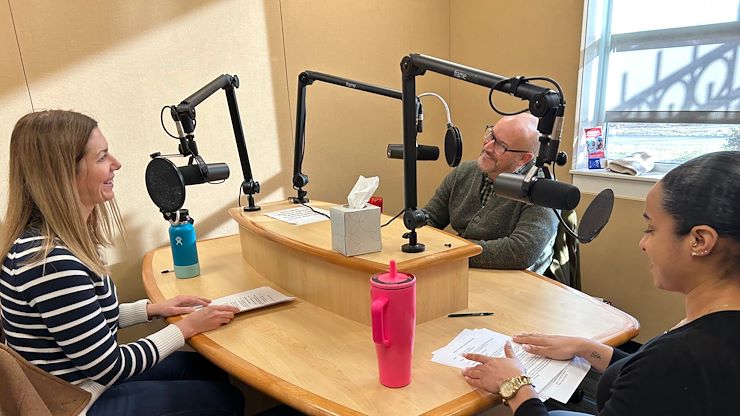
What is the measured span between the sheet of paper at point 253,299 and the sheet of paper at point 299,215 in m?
0.30

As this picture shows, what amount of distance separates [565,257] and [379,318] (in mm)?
1346

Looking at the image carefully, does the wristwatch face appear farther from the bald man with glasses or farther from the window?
the window

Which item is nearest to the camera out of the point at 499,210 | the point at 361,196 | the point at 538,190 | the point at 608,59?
the point at 538,190

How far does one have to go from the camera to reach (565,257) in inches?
80.0

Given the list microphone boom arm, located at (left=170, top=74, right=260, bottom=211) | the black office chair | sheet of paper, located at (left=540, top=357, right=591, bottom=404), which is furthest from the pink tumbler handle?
the black office chair

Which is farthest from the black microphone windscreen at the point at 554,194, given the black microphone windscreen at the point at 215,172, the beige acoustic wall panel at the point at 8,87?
the beige acoustic wall panel at the point at 8,87

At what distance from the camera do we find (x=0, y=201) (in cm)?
190

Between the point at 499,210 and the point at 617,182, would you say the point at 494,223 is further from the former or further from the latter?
the point at 617,182

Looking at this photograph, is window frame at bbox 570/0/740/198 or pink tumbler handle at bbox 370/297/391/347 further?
window frame at bbox 570/0/740/198

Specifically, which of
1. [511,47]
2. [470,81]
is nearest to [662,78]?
[511,47]

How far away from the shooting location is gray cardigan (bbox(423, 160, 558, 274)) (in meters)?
1.77

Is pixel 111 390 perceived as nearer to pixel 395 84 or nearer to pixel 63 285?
pixel 63 285

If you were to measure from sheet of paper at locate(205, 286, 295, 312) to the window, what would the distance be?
5.92 feet

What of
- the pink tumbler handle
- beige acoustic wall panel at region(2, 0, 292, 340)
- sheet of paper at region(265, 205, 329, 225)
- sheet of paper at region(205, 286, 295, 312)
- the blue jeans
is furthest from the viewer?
beige acoustic wall panel at region(2, 0, 292, 340)
